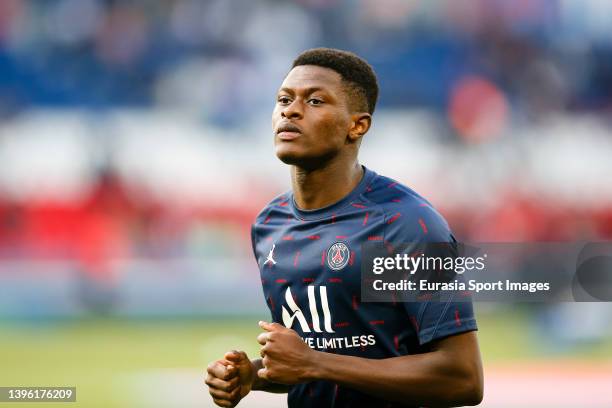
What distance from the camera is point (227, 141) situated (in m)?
14.9

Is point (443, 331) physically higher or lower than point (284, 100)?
lower

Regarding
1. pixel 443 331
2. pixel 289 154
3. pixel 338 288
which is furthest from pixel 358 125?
pixel 443 331

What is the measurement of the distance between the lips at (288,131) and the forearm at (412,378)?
2.86 feet

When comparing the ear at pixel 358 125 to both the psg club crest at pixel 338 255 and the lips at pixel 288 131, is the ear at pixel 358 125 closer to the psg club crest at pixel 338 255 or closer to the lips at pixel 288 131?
the lips at pixel 288 131

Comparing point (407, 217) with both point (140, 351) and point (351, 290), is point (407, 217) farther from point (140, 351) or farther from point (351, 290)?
point (140, 351)

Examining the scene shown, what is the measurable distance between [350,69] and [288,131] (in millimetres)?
387

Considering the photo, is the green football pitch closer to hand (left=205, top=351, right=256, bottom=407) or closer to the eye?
hand (left=205, top=351, right=256, bottom=407)

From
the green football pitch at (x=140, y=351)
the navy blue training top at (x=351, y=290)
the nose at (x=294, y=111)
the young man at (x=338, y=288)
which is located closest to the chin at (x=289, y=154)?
the young man at (x=338, y=288)

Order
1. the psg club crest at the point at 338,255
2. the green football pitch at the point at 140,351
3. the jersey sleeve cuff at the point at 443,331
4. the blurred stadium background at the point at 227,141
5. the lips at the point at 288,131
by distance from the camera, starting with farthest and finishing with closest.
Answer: the blurred stadium background at the point at 227,141, the green football pitch at the point at 140,351, the lips at the point at 288,131, the psg club crest at the point at 338,255, the jersey sleeve cuff at the point at 443,331

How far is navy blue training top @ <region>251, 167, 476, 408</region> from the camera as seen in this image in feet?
10.7

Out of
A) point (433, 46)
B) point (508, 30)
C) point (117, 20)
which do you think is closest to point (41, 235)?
point (117, 20)

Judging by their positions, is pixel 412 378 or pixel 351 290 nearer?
pixel 412 378

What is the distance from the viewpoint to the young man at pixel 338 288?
10.1 ft

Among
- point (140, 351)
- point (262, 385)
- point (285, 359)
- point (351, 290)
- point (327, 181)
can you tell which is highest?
point (140, 351)
